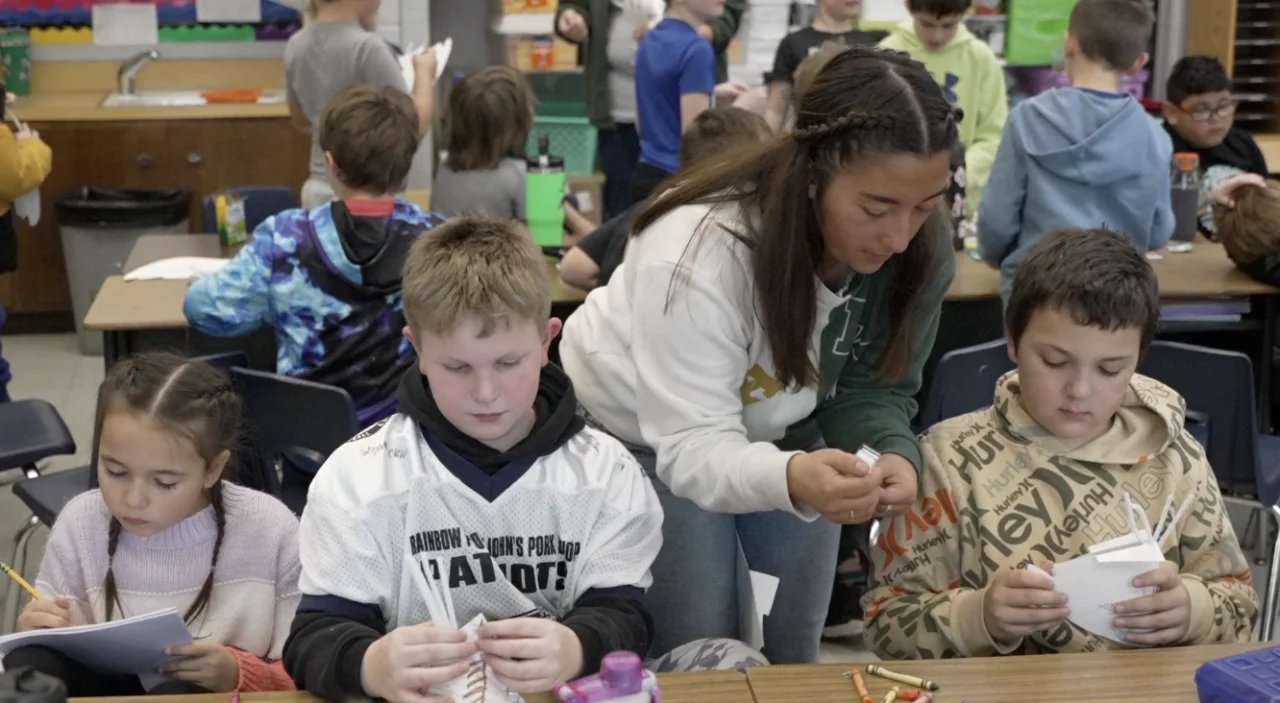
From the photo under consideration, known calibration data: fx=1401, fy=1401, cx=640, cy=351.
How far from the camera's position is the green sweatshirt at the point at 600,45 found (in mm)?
5105

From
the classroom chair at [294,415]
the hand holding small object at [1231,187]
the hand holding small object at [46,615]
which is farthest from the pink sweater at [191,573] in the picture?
the hand holding small object at [1231,187]

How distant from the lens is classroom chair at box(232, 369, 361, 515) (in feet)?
7.86

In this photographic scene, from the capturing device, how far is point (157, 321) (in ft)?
10.0

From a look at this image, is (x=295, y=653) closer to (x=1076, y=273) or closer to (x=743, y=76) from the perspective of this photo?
(x=1076, y=273)

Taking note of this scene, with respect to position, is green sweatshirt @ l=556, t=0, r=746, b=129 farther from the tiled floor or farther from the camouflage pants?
the camouflage pants

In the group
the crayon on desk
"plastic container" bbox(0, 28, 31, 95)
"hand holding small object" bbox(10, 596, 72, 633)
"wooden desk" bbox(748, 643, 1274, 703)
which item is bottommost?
"hand holding small object" bbox(10, 596, 72, 633)

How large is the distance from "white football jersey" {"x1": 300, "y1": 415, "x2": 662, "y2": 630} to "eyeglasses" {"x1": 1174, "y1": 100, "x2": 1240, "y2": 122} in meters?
3.40

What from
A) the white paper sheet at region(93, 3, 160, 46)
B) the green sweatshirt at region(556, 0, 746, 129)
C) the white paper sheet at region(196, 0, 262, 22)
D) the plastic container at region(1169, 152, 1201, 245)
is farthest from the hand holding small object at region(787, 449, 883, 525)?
the white paper sheet at region(93, 3, 160, 46)

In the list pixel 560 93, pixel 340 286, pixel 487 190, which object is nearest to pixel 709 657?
pixel 340 286

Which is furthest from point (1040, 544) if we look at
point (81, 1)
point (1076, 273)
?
point (81, 1)

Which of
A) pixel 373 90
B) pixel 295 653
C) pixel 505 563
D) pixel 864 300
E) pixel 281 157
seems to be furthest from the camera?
pixel 281 157

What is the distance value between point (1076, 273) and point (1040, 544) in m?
0.35

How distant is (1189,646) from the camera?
1.60 metres

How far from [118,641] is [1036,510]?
1.13 meters
